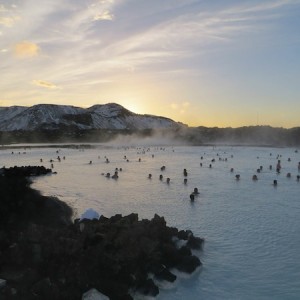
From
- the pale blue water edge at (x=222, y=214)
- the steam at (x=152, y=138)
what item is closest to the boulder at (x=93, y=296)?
the pale blue water edge at (x=222, y=214)

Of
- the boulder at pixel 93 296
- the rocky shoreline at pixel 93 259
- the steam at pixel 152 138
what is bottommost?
the boulder at pixel 93 296

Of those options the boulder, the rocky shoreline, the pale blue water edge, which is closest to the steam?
the pale blue water edge

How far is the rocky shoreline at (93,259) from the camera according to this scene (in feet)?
33.1

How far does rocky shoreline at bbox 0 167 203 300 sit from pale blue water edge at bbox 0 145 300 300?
2.44 feet

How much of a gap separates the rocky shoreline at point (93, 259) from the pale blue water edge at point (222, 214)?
745 millimetres

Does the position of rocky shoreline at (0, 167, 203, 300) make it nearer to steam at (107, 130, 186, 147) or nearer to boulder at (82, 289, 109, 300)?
boulder at (82, 289, 109, 300)

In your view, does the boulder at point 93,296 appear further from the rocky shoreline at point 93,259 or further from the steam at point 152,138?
the steam at point 152,138

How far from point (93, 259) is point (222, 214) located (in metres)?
11.1

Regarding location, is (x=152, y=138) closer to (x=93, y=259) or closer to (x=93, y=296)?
(x=93, y=259)

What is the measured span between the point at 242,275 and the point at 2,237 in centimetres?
740

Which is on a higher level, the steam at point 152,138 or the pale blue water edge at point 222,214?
the steam at point 152,138

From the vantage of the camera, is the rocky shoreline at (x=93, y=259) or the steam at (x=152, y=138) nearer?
the rocky shoreline at (x=93, y=259)

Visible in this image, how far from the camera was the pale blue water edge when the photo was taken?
12.2 m

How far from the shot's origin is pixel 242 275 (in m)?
12.8
